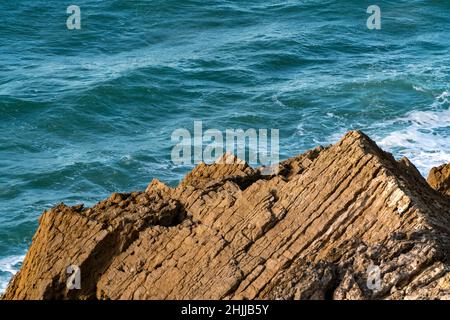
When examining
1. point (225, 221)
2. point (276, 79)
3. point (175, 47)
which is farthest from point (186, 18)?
point (225, 221)

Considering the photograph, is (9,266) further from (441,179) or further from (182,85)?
(182,85)

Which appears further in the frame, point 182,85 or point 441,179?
point 182,85

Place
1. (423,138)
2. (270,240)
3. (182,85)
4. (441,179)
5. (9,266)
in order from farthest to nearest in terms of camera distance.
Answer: (182,85), (423,138), (9,266), (441,179), (270,240)

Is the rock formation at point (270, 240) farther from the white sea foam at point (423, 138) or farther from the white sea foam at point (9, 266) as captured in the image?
the white sea foam at point (423, 138)

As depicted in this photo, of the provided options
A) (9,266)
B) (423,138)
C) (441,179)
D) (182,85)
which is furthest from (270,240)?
(182,85)

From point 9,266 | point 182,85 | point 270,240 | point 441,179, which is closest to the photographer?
point 270,240

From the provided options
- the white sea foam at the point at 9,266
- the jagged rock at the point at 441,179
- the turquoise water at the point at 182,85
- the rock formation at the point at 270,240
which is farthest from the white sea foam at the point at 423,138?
the rock formation at the point at 270,240

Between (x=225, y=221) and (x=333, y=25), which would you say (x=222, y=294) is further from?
(x=333, y=25)
